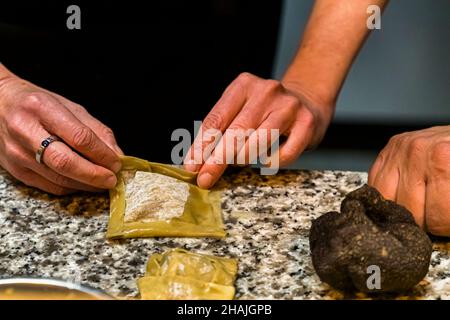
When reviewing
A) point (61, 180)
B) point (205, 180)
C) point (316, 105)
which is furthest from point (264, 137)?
point (61, 180)

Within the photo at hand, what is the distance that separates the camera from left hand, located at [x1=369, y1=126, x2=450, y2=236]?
105 cm

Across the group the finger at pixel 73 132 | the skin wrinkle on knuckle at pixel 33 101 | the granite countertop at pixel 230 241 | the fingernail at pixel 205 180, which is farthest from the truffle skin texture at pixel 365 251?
the skin wrinkle on knuckle at pixel 33 101

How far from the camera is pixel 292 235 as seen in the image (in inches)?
42.7

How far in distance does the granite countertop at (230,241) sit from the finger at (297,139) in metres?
0.04

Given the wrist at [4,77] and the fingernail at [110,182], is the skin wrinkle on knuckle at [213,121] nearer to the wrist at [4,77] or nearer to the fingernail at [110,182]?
the fingernail at [110,182]

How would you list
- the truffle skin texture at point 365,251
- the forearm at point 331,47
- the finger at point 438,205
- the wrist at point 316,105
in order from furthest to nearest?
the forearm at point 331,47 → the wrist at point 316,105 → the finger at point 438,205 → the truffle skin texture at point 365,251

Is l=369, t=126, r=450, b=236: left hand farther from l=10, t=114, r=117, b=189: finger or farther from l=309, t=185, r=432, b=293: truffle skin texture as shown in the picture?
l=10, t=114, r=117, b=189: finger

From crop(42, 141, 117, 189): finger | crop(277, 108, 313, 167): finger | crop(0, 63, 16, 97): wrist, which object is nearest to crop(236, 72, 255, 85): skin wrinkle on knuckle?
crop(277, 108, 313, 167): finger

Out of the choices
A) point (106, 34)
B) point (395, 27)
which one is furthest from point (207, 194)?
point (395, 27)

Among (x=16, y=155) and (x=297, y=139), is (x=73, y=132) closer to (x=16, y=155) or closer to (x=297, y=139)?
(x=16, y=155)

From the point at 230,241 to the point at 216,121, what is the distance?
0.93 ft

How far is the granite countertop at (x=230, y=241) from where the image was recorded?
3.19 ft

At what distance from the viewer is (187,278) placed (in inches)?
36.4
